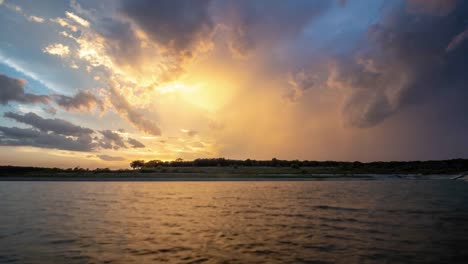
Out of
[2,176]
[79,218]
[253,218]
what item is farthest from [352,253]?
[2,176]

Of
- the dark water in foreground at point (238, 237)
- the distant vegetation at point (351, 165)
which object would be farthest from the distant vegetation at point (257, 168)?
the dark water in foreground at point (238, 237)

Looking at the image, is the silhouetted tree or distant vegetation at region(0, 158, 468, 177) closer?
distant vegetation at region(0, 158, 468, 177)

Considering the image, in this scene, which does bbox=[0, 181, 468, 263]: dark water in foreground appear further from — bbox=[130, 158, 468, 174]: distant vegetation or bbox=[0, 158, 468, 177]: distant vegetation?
bbox=[130, 158, 468, 174]: distant vegetation

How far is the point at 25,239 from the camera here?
51.6 ft

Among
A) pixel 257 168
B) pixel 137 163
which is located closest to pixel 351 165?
pixel 257 168

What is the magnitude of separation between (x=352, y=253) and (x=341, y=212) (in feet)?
44.8

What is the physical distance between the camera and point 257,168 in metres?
146

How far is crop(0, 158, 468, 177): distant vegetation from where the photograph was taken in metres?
119

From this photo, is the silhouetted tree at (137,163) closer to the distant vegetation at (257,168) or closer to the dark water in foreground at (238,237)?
the distant vegetation at (257,168)

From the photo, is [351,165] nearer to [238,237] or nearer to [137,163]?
[137,163]

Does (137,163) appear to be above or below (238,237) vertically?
above

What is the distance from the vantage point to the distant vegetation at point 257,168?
118875 millimetres

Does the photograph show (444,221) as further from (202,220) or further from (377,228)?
(202,220)

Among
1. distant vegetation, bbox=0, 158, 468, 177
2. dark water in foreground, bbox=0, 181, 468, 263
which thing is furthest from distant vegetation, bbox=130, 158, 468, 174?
dark water in foreground, bbox=0, 181, 468, 263
